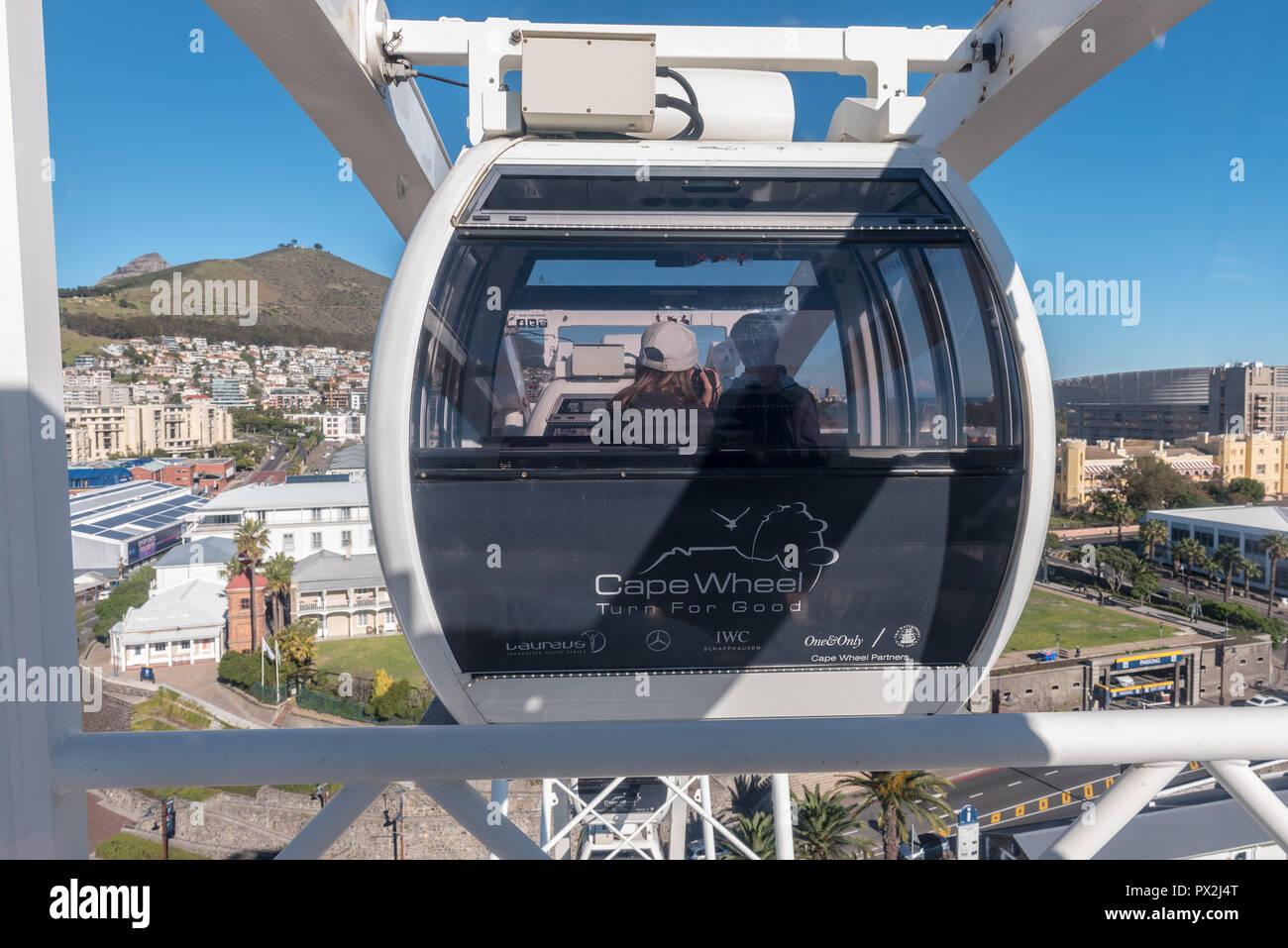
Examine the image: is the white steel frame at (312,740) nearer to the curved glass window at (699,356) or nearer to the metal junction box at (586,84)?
the curved glass window at (699,356)

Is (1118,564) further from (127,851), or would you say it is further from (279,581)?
(279,581)

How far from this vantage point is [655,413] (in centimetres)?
182

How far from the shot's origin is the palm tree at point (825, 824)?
11.6 metres

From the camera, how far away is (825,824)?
39.0 ft

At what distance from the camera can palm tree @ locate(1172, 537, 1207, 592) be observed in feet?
23.8

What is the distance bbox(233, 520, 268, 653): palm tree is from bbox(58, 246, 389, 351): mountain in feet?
11.9

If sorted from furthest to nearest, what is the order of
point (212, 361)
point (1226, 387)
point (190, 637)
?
point (212, 361) → point (190, 637) → point (1226, 387)

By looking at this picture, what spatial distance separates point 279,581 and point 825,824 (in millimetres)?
11368

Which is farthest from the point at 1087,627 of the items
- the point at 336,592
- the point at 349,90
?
the point at 336,592

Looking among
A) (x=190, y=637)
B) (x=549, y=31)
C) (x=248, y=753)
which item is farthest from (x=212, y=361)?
(x=248, y=753)
